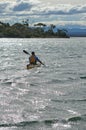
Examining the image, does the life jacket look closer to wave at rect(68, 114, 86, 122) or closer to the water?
the water

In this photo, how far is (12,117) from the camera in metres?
24.1

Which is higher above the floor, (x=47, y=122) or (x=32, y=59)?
(x=47, y=122)

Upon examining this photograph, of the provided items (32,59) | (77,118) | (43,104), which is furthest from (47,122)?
(32,59)

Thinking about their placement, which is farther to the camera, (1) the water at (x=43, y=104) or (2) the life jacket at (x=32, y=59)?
(2) the life jacket at (x=32, y=59)

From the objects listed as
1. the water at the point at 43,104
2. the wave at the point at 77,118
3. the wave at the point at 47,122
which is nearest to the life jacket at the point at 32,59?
the water at the point at 43,104

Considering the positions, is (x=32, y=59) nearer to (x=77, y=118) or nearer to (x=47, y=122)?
(x=77, y=118)

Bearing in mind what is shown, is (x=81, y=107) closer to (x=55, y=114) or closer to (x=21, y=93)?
(x=55, y=114)

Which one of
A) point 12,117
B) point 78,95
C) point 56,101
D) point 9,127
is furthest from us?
point 78,95

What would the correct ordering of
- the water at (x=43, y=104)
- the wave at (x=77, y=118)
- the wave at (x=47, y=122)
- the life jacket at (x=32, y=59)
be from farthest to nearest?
1. the life jacket at (x=32, y=59)
2. the wave at (x=77, y=118)
3. the water at (x=43, y=104)
4. the wave at (x=47, y=122)

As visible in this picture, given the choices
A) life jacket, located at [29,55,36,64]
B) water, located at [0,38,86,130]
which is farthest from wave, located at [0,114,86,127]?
life jacket, located at [29,55,36,64]

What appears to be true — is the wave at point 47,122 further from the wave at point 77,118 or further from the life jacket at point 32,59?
the life jacket at point 32,59

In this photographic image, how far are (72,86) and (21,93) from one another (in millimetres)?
6104

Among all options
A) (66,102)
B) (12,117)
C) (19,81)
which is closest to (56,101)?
(66,102)

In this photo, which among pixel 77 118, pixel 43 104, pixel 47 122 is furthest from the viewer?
pixel 43 104
